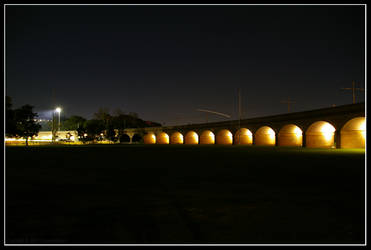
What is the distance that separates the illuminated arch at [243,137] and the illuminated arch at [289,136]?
8641 mm

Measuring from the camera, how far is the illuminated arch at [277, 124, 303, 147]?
42875 mm

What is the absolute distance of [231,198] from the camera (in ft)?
21.0

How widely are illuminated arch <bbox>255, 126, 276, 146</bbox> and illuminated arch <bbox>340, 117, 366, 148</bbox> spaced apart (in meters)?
15.3

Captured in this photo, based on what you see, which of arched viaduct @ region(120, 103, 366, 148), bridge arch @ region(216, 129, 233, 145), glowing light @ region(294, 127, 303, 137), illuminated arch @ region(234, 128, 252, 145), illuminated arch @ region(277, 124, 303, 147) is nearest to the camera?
arched viaduct @ region(120, 103, 366, 148)

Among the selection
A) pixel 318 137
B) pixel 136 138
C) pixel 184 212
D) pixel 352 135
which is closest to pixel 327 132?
pixel 318 137

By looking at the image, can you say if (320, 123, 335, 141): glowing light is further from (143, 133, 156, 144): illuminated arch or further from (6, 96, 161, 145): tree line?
(143, 133, 156, 144): illuminated arch

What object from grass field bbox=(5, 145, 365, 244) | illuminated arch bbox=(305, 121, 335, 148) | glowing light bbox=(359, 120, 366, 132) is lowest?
grass field bbox=(5, 145, 365, 244)

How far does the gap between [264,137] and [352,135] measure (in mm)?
16769

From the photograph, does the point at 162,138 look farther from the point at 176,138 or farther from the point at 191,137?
the point at 191,137

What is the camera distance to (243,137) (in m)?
53.4

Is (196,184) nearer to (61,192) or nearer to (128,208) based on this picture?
(128,208)

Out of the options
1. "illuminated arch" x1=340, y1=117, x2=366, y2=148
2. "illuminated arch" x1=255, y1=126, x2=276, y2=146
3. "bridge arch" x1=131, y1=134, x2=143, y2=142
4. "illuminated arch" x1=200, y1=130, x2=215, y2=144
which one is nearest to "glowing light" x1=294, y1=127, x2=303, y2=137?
"illuminated arch" x1=255, y1=126, x2=276, y2=146

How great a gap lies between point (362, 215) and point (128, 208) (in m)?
4.51

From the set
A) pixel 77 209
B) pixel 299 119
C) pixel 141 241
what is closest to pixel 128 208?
pixel 77 209
